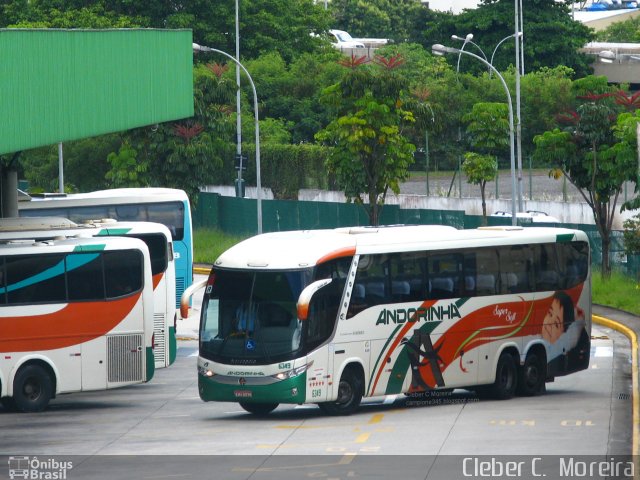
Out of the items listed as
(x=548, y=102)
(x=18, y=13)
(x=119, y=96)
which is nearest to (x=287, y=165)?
(x=548, y=102)

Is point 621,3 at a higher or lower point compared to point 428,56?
higher

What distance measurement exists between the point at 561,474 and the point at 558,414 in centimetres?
599

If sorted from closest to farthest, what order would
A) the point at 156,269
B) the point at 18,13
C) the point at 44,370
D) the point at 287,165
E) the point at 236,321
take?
1. the point at 236,321
2. the point at 44,370
3. the point at 156,269
4. the point at 287,165
5. the point at 18,13

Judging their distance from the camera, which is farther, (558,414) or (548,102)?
(548,102)

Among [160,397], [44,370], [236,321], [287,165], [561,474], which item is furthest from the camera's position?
[287,165]

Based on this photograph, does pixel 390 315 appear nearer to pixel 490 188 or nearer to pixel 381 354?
pixel 381 354

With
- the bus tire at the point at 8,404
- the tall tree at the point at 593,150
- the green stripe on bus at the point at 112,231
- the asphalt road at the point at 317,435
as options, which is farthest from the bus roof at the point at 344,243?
the tall tree at the point at 593,150

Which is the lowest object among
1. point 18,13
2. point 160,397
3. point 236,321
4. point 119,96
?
point 160,397

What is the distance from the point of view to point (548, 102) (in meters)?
78.8

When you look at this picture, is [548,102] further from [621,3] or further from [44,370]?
[621,3]

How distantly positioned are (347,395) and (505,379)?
13.0 feet

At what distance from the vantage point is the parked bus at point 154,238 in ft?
81.8

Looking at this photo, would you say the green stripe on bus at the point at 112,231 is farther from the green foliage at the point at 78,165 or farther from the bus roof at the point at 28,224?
the green foliage at the point at 78,165

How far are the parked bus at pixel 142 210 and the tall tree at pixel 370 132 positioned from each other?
1366 cm
